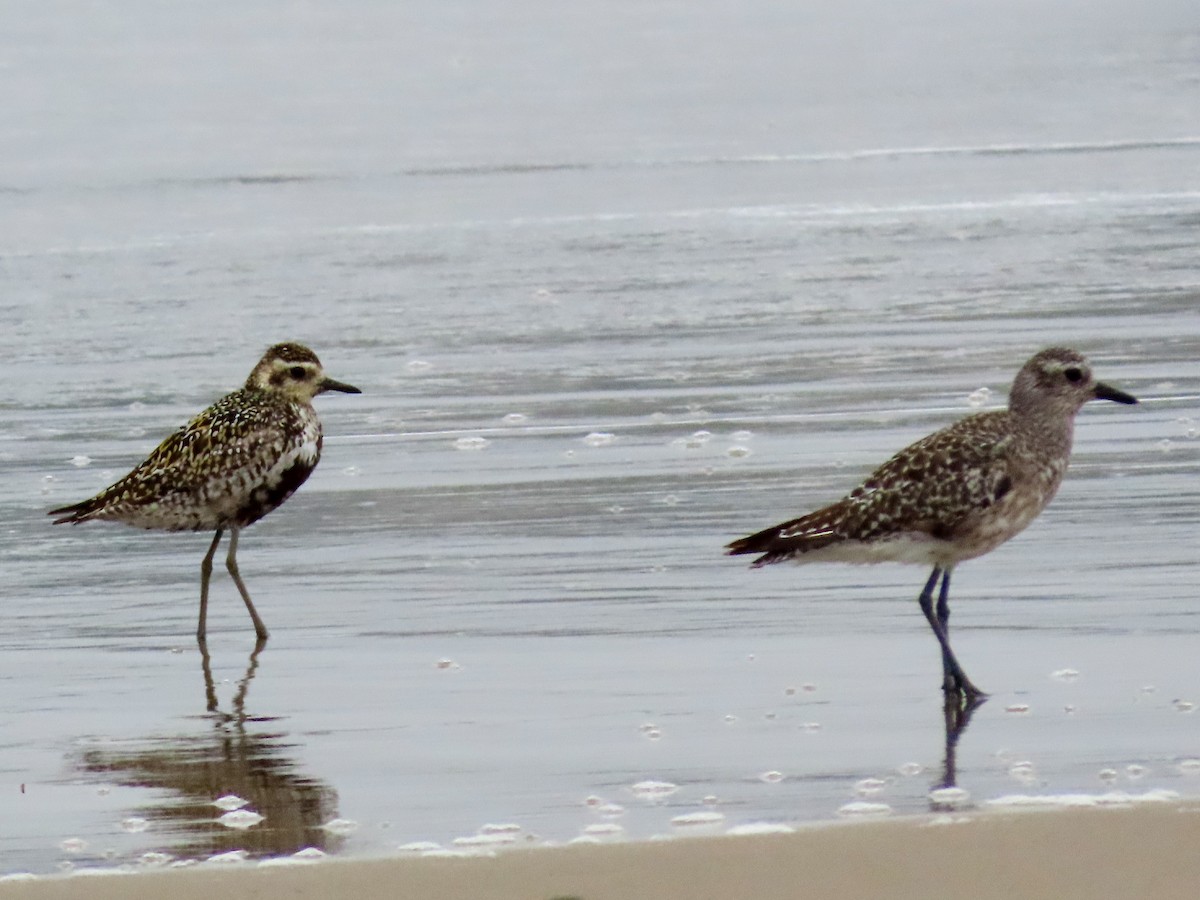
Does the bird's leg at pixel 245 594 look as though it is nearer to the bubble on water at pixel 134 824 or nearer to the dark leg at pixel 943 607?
the bubble on water at pixel 134 824

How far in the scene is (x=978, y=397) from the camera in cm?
1098

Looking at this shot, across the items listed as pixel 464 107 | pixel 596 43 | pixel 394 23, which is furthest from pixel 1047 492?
pixel 394 23

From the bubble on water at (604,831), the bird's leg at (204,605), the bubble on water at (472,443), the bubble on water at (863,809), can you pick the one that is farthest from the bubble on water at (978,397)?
the bubble on water at (604,831)

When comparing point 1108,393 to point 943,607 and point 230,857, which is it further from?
point 230,857

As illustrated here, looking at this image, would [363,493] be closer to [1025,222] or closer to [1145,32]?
[1025,222]

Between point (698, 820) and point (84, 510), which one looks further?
point (84, 510)

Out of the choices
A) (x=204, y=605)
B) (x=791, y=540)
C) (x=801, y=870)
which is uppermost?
(x=791, y=540)

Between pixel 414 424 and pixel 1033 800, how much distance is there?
597 centimetres

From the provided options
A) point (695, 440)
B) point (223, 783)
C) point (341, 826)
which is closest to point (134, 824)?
point (223, 783)

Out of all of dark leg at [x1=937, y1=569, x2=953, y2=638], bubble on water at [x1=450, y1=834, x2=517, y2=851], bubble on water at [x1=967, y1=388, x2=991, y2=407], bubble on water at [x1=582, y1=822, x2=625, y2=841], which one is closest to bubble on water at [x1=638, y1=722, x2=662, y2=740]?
bubble on water at [x1=582, y1=822, x2=625, y2=841]

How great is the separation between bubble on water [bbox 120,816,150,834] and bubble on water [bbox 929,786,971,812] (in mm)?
1863

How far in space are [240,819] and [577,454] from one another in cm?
477

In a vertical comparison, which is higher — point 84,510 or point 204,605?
point 84,510

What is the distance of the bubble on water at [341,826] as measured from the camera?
17.7ft
